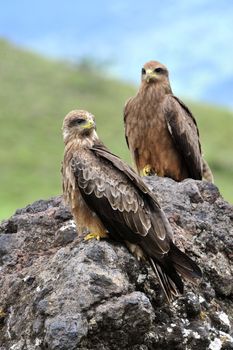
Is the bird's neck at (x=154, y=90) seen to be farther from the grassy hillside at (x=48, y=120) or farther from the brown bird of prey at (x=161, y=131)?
the grassy hillside at (x=48, y=120)

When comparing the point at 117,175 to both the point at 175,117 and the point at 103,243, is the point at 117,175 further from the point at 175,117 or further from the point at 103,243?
the point at 175,117

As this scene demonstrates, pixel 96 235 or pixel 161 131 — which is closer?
pixel 96 235

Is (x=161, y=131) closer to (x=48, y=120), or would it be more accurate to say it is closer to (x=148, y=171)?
(x=148, y=171)

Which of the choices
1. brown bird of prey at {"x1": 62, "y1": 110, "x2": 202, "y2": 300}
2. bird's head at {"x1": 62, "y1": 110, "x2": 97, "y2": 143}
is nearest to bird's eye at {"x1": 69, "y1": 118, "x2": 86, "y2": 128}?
bird's head at {"x1": 62, "y1": 110, "x2": 97, "y2": 143}

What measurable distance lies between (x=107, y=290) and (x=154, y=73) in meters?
5.57

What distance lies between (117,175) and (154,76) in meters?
4.27

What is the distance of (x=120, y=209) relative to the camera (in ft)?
25.7

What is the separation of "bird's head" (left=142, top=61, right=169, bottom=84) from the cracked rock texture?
10.8 ft

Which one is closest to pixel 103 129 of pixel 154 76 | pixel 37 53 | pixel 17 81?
pixel 17 81

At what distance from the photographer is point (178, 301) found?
24.3ft

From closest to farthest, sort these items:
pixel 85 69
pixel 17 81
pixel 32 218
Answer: pixel 32 218 → pixel 17 81 → pixel 85 69

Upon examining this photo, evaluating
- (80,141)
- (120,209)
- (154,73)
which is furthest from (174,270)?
(154,73)

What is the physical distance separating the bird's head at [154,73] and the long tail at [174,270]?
477 cm

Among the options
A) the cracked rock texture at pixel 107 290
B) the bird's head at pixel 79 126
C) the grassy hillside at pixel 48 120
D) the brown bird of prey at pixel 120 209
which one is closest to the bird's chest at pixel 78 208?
the brown bird of prey at pixel 120 209
